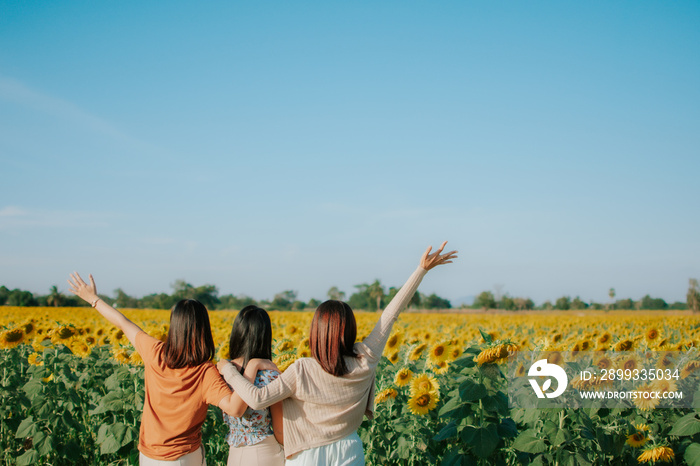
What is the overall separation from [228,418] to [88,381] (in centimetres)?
387

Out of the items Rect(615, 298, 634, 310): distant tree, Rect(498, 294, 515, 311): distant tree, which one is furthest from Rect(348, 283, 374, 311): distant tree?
Rect(615, 298, 634, 310): distant tree

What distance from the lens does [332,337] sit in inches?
108

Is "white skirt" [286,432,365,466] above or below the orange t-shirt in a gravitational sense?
below

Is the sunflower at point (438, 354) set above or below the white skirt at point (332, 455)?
above

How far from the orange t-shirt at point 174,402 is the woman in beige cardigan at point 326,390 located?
119 mm

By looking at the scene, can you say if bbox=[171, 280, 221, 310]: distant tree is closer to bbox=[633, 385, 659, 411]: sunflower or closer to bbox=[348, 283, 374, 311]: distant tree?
bbox=[348, 283, 374, 311]: distant tree

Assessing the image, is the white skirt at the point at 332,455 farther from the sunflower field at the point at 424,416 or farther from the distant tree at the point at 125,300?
the distant tree at the point at 125,300

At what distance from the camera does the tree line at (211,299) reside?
44.4 metres

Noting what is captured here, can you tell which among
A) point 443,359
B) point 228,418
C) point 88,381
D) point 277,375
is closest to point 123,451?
point 88,381

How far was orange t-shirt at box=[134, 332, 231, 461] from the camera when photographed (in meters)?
2.92

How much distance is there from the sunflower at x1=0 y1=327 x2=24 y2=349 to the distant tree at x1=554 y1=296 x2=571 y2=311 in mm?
70240

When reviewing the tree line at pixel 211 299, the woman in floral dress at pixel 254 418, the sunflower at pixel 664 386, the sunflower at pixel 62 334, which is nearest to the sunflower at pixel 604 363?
the sunflower at pixel 664 386

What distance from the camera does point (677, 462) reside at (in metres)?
4.76

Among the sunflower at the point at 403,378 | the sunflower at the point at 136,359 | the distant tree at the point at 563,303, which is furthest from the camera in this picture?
the distant tree at the point at 563,303
